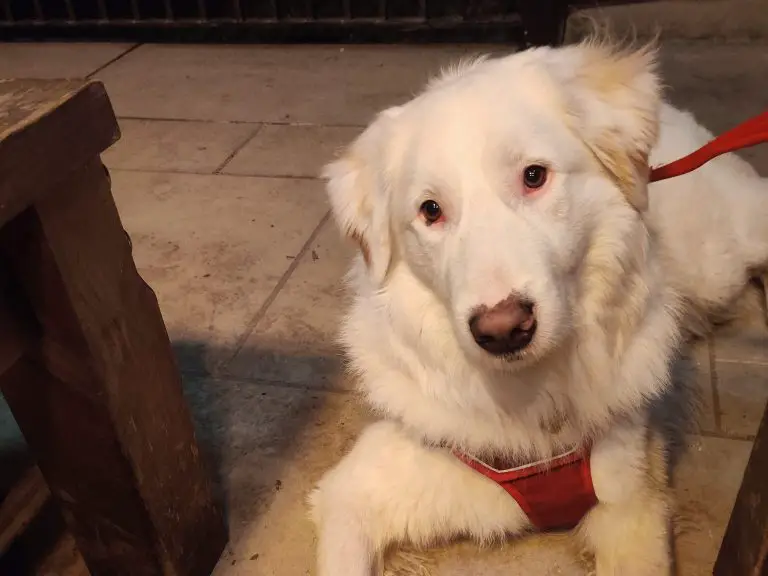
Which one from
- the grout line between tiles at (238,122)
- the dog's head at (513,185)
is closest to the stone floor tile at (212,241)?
the grout line between tiles at (238,122)

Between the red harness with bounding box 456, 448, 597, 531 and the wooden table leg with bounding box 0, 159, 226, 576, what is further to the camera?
the red harness with bounding box 456, 448, 597, 531

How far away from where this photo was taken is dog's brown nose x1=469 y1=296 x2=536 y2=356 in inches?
48.2

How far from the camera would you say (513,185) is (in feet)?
4.51

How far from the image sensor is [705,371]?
85.0 inches

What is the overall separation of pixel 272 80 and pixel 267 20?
29.5 inches

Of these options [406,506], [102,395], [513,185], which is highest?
[513,185]

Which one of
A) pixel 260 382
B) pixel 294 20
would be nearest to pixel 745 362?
pixel 260 382

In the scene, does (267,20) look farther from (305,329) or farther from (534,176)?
(534,176)

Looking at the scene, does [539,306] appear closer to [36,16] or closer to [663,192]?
[663,192]

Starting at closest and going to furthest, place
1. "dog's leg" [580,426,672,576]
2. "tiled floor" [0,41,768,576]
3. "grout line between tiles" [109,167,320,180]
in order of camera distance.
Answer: "dog's leg" [580,426,672,576] → "tiled floor" [0,41,768,576] → "grout line between tiles" [109,167,320,180]

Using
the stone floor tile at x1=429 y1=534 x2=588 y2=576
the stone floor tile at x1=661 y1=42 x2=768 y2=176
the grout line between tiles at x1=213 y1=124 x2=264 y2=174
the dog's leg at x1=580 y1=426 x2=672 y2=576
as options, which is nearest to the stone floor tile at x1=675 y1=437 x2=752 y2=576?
the dog's leg at x1=580 y1=426 x2=672 y2=576

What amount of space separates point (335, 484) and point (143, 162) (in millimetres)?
2354

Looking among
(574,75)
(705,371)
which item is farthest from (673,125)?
(574,75)

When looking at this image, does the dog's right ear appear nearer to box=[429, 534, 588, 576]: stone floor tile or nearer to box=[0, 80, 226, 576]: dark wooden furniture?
box=[0, 80, 226, 576]: dark wooden furniture
